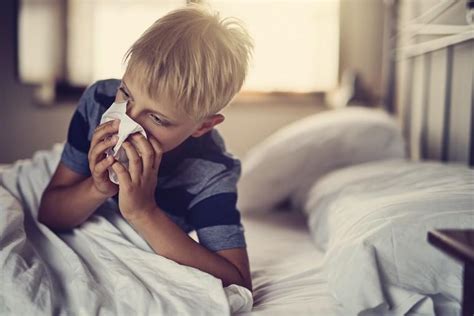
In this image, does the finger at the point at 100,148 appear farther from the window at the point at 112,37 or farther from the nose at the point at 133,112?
the window at the point at 112,37

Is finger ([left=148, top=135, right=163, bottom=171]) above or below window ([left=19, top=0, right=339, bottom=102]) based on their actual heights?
below

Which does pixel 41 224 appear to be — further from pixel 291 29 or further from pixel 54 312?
pixel 291 29

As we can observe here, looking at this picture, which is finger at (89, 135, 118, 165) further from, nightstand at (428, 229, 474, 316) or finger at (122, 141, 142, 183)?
nightstand at (428, 229, 474, 316)

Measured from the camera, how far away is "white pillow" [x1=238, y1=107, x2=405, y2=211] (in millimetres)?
1923

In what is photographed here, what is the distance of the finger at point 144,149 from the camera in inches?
38.1

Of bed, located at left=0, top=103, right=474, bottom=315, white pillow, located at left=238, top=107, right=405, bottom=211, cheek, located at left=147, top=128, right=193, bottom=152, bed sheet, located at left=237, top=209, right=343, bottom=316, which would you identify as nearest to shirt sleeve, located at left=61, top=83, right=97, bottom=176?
bed, located at left=0, top=103, right=474, bottom=315

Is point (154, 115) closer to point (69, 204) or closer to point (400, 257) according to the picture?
point (69, 204)

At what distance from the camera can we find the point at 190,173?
1.18m

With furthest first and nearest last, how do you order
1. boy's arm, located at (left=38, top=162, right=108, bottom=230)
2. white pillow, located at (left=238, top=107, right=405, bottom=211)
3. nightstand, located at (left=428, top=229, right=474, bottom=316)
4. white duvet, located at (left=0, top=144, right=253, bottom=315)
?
1. white pillow, located at (left=238, top=107, right=405, bottom=211)
2. boy's arm, located at (left=38, top=162, right=108, bottom=230)
3. white duvet, located at (left=0, top=144, right=253, bottom=315)
4. nightstand, located at (left=428, top=229, right=474, bottom=316)

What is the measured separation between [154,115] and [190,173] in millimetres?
211

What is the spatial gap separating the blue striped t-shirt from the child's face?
132mm

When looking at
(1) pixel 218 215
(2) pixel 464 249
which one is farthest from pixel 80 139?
(2) pixel 464 249

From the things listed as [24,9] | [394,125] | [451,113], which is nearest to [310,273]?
[451,113]

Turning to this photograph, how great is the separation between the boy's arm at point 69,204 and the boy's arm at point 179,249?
101mm
